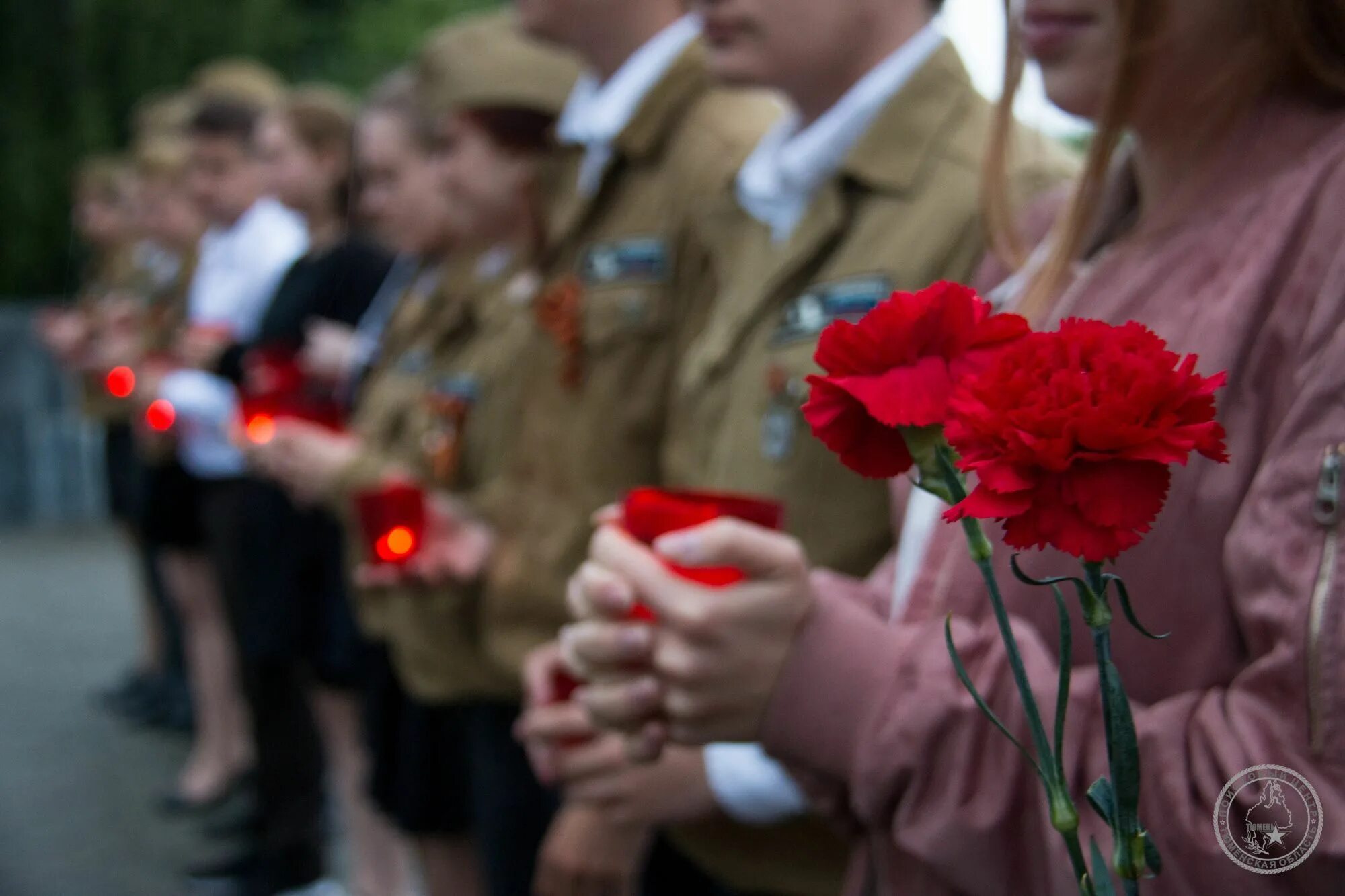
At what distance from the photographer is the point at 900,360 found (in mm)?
713

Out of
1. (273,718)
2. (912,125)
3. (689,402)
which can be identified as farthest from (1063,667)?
(273,718)

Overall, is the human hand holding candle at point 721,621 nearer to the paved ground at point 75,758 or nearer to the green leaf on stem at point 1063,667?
the green leaf on stem at point 1063,667

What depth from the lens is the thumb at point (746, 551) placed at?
1.24m

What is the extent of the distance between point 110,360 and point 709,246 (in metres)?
3.94

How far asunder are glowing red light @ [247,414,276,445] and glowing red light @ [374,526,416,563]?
0.99 m

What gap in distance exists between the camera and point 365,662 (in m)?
3.89

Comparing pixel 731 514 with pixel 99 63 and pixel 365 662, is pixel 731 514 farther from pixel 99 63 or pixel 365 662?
pixel 99 63

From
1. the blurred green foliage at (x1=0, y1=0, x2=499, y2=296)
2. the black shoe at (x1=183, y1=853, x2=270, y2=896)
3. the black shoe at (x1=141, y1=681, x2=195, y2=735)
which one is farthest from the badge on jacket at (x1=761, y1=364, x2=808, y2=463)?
the blurred green foliage at (x1=0, y1=0, x2=499, y2=296)

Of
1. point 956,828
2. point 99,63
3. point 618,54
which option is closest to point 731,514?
point 956,828

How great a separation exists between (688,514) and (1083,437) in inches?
29.1

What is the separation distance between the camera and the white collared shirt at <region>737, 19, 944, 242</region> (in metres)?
1.93

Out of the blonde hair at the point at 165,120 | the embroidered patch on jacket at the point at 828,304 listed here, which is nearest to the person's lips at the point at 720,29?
the embroidered patch on jacket at the point at 828,304

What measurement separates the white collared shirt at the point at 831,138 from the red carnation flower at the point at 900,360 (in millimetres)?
1207

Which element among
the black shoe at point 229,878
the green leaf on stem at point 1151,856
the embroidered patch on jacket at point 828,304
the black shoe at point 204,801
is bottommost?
the black shoe at point 204,801
